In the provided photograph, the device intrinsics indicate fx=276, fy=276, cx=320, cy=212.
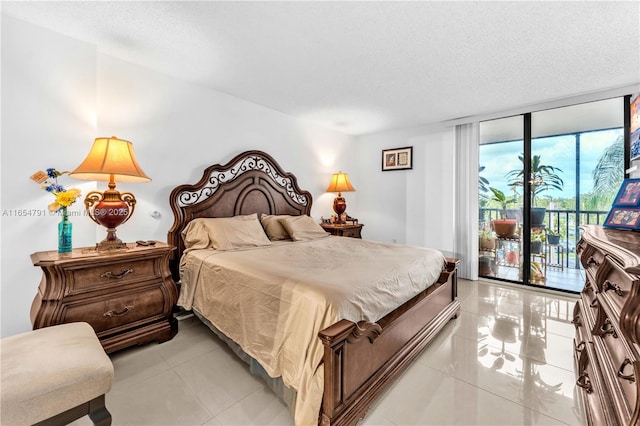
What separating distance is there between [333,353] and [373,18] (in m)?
2.12

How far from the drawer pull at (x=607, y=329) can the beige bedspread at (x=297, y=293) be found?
3.21ft

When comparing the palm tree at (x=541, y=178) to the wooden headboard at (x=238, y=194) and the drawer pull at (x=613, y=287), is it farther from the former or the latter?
the wooden headboard at (x=238, y=194)

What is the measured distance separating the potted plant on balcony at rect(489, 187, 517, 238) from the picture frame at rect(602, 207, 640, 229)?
2.16 m

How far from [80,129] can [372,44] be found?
2490 mm

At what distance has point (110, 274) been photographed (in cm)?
198

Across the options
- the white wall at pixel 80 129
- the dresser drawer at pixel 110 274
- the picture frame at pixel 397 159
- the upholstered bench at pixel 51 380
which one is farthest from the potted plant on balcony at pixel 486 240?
the upholstered bench at pixel 51 380

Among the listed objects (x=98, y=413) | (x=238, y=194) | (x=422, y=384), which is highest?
(x=238, y=194)

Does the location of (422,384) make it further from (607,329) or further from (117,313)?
(117,313)

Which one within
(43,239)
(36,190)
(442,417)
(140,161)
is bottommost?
(442,417)

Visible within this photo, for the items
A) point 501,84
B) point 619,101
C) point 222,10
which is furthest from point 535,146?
point 222,10

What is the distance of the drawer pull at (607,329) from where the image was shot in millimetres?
1202

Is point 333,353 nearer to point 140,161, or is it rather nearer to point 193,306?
point 193,306

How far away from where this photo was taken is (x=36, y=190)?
2084 millimetres

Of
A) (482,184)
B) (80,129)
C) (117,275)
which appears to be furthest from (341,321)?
(482,184)
